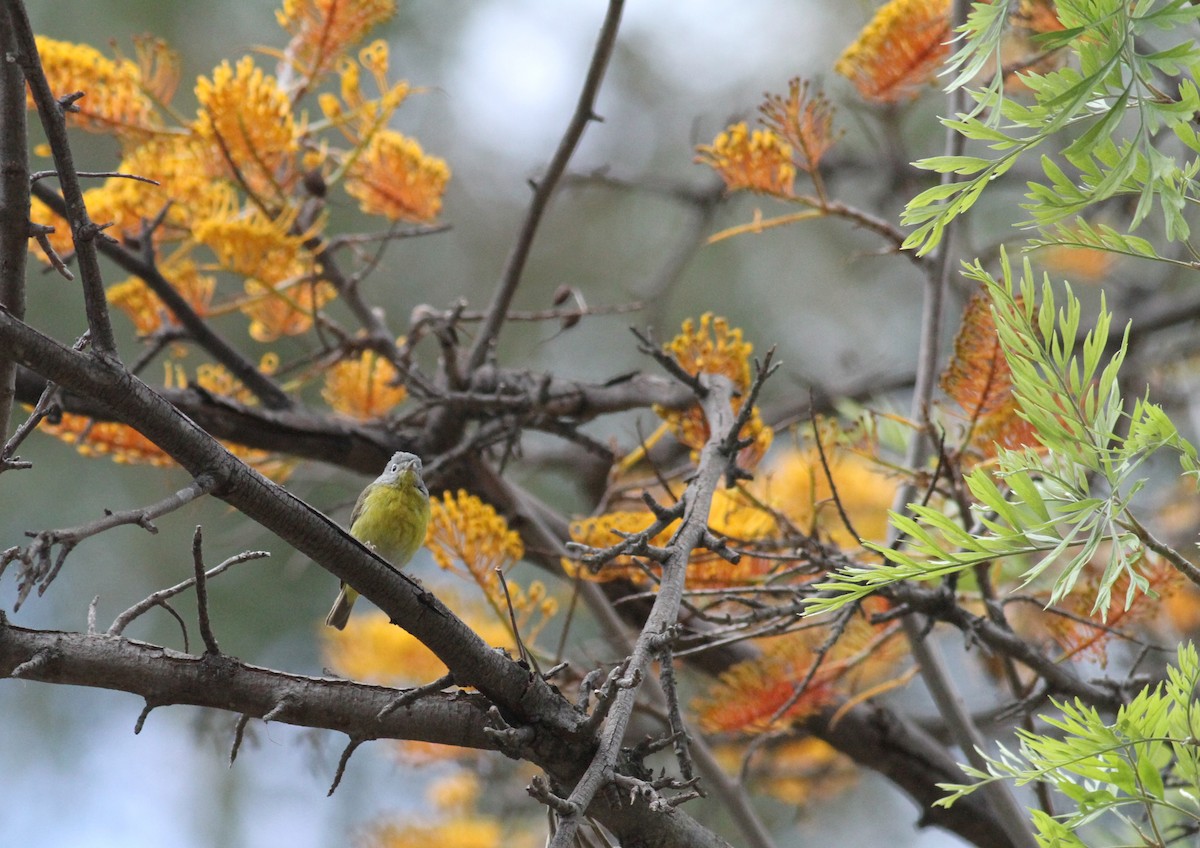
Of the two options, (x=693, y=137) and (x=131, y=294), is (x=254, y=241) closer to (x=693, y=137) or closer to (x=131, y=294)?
(x=131, y=294)

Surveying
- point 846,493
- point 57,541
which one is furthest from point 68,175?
point 846,493

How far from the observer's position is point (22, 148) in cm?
113

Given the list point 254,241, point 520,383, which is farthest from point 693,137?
point 254,241

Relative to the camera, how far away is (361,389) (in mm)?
2711

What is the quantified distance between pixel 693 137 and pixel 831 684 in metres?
1.35

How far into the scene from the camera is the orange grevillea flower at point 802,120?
2074mm

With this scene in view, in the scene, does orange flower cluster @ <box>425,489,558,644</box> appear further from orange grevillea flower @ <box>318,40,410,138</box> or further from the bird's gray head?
orange grevillea flower @ <box>318,40,410,138</box>

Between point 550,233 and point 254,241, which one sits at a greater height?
point 550,233

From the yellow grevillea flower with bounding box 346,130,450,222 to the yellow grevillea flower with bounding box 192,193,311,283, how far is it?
0.87ft

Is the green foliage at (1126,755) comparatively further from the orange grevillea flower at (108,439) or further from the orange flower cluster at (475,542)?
the orange grevillea flower at (108,439)

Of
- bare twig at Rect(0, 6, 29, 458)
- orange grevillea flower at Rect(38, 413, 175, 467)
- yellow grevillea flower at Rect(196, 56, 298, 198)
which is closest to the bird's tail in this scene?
orange grevillea flower at Rect(38, 413, 175, 467)

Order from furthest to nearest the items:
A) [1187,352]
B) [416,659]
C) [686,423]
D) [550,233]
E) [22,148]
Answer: [550,233] < [1187,352] < [416,659] < [686,423] < [22,148]

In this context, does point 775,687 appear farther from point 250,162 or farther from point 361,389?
point 250,162

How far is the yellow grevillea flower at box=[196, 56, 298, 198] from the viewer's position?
88.5 inches
